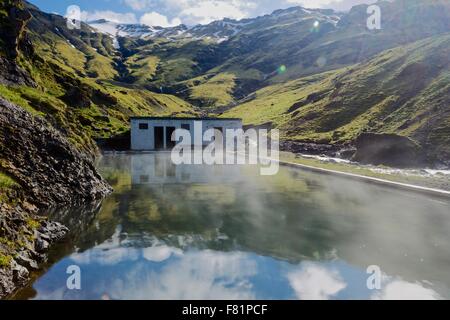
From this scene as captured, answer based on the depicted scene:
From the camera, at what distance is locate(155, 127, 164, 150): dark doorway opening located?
94963mm

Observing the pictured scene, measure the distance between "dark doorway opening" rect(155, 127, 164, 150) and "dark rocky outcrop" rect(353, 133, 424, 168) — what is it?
50146 millimetres

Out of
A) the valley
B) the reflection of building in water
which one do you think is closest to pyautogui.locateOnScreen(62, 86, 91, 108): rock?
the valley

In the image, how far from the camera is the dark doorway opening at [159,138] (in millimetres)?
94963

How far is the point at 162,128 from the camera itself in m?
94.9

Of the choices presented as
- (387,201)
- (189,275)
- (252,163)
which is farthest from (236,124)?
(189,275)

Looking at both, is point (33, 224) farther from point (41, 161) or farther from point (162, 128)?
point (162, 128)

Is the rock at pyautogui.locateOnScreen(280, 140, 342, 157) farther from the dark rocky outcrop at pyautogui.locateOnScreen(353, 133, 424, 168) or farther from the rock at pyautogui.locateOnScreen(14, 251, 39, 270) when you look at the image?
the rock at pyautogui.locateOnScreen(14, 251, 39, 270)

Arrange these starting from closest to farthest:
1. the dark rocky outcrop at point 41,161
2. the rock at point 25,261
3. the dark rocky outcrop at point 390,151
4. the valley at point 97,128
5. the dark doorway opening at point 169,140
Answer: the rock at point 25,261, the valley at point 97,128, the dark rocky outcrop at point 41,161, the dark rocky outcrop at point 390,151, the dark doorway opening at point 169,140

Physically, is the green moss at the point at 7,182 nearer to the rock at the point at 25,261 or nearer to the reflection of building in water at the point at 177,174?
the rock at the point at 25,261

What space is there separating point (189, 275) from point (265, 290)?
349 centimetres

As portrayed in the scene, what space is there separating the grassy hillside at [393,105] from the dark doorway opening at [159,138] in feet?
99.8

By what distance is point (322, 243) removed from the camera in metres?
21.8

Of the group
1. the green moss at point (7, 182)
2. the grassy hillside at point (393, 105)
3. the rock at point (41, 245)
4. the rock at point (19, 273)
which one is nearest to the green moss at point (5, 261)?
the rock at point (19, 273)
